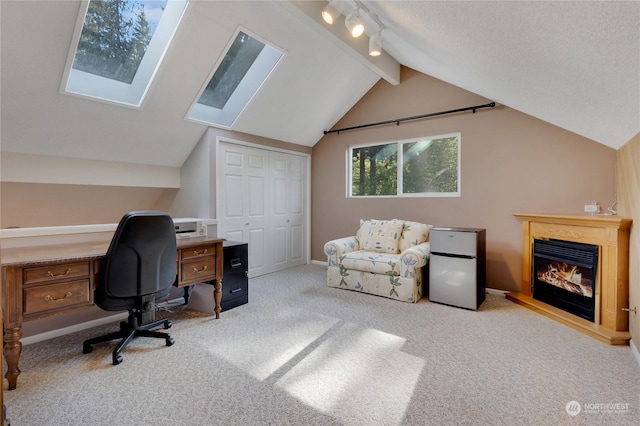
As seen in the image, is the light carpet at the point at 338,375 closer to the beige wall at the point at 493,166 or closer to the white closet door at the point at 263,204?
the beige wall at the point at 493,166

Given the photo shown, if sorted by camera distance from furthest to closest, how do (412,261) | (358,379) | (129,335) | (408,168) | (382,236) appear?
(408,168), (382,236), (412,261), (129,335), (358,379)

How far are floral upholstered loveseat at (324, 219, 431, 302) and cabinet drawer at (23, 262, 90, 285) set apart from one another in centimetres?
265

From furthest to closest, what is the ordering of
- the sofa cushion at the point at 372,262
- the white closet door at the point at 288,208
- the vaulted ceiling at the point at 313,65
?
the white closet door at the point at 288,208, the sofa cushion at the point at 372,262, the vaulted ceiling at the point at 313,65

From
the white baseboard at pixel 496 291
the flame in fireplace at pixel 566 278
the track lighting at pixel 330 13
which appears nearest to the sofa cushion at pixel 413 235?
the white baseboard at pixel 496 291

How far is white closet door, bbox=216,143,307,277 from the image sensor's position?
13.6ft

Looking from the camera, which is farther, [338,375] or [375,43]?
[375,43]

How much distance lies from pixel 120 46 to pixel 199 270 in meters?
2.21

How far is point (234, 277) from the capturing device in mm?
3322

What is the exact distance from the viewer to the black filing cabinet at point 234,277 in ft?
10.6

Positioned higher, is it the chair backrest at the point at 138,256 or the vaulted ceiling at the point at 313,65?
the vaulted ceiling at the point at 313,65

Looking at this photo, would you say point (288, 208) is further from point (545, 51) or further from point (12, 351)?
point (545, 51)

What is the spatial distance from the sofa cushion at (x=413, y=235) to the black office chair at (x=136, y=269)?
276 centimetres

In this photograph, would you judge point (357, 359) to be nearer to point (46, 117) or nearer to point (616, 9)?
point (616, 9)
